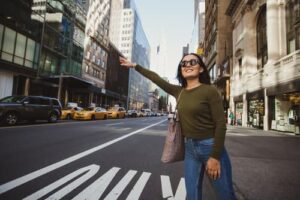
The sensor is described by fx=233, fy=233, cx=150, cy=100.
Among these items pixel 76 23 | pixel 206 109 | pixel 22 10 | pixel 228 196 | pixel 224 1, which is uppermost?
pixel 224 1

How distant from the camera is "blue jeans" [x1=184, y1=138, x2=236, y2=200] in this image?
6.57 feet

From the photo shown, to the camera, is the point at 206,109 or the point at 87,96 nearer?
the point at 206,109

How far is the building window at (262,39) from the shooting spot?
2505 cm

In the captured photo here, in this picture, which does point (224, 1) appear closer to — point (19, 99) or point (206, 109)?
point (19, 99)

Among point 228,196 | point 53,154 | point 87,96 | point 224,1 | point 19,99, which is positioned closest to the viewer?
point 228,196

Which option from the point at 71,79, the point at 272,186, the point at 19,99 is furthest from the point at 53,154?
the point at 71,79

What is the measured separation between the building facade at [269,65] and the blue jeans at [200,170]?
1734cm

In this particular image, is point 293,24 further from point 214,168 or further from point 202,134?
point 214,168

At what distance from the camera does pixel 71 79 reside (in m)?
34.9

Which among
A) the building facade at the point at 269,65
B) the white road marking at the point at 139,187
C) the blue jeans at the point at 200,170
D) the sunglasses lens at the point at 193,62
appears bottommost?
the white road marking at the point at 139,187

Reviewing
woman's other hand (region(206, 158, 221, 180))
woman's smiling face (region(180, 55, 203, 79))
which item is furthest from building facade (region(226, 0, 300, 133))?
woman's other hand (region(206, 158, 221, 180))

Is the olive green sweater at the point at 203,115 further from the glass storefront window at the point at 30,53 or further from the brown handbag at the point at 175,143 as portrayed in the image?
the glass storefront window at the point at 30,53

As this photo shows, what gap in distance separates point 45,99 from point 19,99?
2297 millimetres

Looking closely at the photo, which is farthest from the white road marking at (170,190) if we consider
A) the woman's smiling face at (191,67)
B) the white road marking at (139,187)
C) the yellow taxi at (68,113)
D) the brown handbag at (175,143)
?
the yellow taxi at (68,113)
